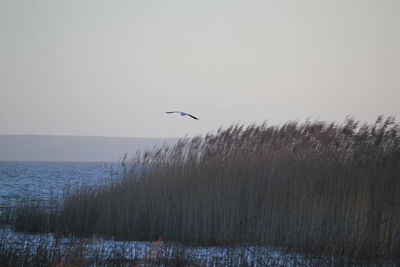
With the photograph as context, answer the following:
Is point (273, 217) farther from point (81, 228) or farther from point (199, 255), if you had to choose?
point (81, 228)

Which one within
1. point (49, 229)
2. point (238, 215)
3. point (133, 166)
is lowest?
point (49, 229)

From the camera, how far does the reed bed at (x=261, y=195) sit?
776cm

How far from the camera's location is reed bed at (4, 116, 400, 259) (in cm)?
776

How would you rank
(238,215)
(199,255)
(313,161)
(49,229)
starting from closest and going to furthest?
(199,255)
(238,215)
(313,161)
(49,229)

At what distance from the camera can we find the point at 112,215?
9727 millimetres

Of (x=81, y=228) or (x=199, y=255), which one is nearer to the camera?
(x=199, y=255)

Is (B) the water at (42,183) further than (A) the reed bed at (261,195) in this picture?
Yes

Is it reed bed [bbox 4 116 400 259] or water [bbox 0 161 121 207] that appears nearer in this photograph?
reed bed [bbox 4 116 400 259]

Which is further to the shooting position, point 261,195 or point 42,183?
point 42,183

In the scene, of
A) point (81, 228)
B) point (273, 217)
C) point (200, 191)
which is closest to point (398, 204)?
point (273, 217)

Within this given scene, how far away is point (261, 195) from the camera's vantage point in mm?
8859

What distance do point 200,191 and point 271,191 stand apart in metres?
1.29

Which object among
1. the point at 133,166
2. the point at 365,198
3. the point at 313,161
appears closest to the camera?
the point at 365,198

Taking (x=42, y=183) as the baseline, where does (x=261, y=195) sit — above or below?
above
